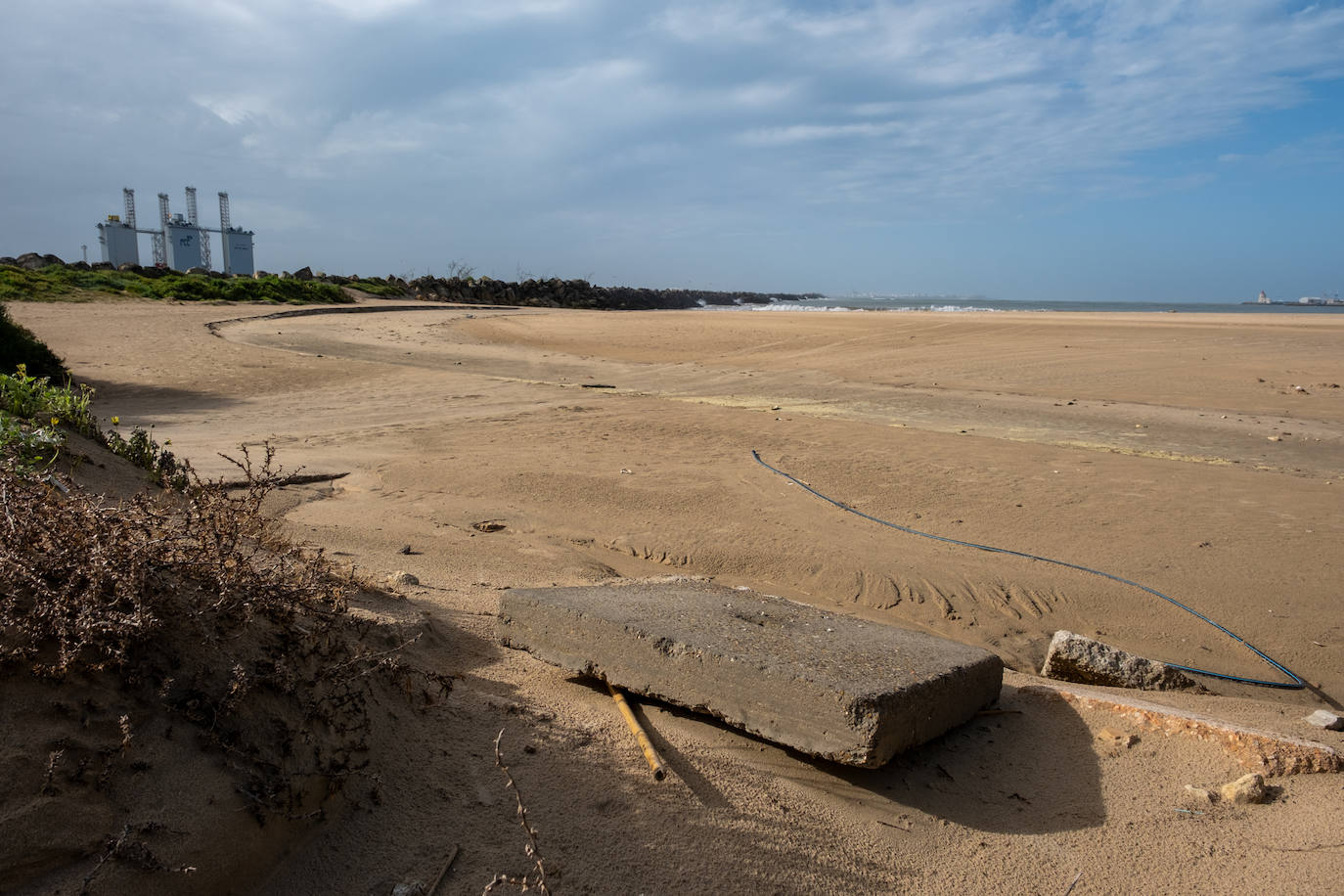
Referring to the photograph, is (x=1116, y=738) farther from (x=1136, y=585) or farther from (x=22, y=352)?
(x=22, y=352)

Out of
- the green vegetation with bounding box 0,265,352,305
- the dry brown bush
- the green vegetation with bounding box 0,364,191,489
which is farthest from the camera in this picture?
the green vegetation with bounding box 0,265,352,305

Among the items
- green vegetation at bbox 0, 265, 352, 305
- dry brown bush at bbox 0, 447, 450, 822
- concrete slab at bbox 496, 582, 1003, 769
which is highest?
green vegetation at bbox 0, 265, 352, 305

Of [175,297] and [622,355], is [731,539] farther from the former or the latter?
Answer: [175,297]

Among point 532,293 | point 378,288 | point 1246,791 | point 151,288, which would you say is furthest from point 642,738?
point 532,293

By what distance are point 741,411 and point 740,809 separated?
27.8 feet

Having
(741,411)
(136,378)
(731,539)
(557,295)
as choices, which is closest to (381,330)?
(136,378)

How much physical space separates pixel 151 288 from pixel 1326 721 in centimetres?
3074

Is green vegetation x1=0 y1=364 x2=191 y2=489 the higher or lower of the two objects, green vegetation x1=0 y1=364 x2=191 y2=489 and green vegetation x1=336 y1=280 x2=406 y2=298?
the lower

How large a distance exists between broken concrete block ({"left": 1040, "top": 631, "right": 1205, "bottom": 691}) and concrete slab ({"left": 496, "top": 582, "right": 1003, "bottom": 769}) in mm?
1025

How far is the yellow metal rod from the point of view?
2.80 m

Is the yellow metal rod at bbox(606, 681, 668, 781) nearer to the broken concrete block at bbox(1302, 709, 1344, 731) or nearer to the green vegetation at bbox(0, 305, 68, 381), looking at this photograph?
the broken concrete block at bbox(1302, 709, 1344, 731)

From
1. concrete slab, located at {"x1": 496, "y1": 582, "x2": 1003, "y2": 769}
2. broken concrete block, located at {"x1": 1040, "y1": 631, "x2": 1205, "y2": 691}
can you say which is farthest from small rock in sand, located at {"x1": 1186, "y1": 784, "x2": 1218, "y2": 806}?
broken concrete block, located at {"x1": 1040, "y1": 631, "x2": 1205, "y2": 691}

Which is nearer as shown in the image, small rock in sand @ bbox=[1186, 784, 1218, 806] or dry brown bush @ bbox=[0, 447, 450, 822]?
dry brown bush @ bbox=[0, 447, 450, 822]

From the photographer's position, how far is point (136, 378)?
13.0 meters
